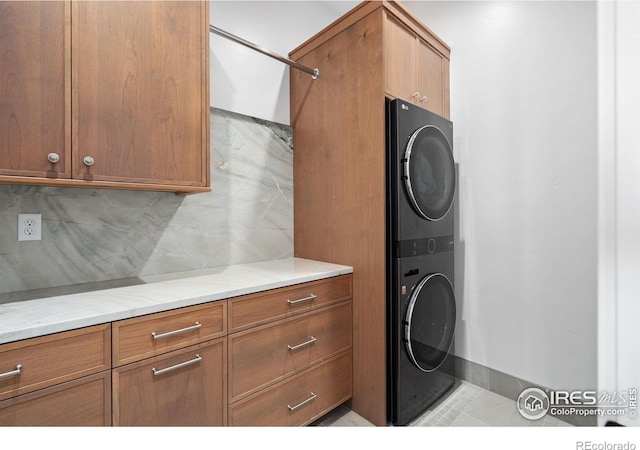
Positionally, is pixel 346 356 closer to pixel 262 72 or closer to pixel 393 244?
pixel 393 244

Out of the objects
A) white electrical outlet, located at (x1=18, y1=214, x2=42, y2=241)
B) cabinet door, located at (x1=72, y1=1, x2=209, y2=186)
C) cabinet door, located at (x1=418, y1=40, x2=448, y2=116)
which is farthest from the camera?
cabinet door, located at (x1=418, y1=40, x2=448, y2=116)

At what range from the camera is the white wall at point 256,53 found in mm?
1978

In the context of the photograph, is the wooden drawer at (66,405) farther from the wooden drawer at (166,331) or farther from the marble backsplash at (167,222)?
the marble backsplash at (167,222)

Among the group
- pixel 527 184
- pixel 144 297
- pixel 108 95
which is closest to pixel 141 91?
pixel 108 95

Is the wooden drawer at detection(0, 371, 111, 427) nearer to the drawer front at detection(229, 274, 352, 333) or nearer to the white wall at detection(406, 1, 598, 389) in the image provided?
the drawer front at detection(229, 274, 352, 333)

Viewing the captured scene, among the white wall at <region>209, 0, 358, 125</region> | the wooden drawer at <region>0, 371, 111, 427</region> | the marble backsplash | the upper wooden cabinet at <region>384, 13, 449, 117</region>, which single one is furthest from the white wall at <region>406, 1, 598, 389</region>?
the wooden drawer at <region>0, 371, 111, 427</region>

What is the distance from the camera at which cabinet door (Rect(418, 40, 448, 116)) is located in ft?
6.49

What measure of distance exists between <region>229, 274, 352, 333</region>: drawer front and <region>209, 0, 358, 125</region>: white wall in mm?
1229

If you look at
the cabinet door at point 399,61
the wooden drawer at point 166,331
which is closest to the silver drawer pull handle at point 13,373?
the wooden drawer at point 166,331

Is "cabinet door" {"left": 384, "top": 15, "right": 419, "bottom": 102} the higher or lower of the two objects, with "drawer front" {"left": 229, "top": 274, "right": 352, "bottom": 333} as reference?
higher

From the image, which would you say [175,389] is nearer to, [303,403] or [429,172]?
[303,403]

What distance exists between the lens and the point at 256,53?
2.14 metres

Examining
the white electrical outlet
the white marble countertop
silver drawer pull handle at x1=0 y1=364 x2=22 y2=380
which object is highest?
the white electrical outlet

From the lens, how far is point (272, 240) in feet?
7.22
